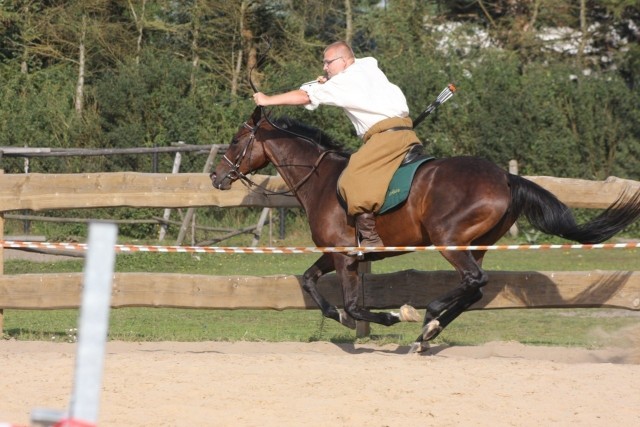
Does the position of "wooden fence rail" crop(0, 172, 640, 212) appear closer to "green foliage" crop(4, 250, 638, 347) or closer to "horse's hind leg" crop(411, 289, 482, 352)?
"green foliage" crop(4, 250, 638, 347)

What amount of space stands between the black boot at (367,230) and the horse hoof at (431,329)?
73cm

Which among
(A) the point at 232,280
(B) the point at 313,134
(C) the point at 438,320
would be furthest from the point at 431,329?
(B) the point at 313,134

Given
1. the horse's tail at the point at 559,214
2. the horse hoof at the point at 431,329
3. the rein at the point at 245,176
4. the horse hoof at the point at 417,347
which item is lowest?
the horse hoof at the point at 417,347

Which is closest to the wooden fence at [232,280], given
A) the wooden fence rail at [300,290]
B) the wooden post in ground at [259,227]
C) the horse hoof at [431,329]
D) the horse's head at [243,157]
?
the wooden fence rail at [300,290]

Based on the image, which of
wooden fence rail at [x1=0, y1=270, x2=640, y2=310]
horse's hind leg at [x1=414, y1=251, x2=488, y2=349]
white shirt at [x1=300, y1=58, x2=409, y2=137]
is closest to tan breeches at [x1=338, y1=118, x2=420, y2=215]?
white shirt at [x1=300, y1=58, x2=409, y2=137]

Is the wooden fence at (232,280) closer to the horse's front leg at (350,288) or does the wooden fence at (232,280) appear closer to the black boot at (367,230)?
the horse's front leg at (350,288)

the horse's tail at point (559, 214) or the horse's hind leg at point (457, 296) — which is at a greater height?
the horse's tail at point (559, 214)

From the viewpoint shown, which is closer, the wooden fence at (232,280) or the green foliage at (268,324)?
the wooden fence at (232,280)

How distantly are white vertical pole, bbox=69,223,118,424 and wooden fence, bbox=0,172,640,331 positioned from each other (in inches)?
262

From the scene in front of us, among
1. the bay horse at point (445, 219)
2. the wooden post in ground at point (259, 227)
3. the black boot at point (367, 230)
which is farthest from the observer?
the wooden post in ground at point (259, 227)

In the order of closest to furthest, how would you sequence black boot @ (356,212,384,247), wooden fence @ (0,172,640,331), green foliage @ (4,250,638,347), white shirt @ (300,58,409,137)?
black boot @ (356,212,384,247) → white shirt @ (300,58,409,137) → wooden fence @ (0,172,640,331) → green foliage @ (4,250,638,347)

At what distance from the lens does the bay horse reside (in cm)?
846

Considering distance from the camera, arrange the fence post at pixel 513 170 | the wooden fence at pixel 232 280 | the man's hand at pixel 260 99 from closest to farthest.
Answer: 1. the man's hand at pixel 260 99
2. the wooden fence at pixel 232 280
3. the fence post at pixel 513 170

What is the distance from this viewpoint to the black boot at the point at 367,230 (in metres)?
8.70
